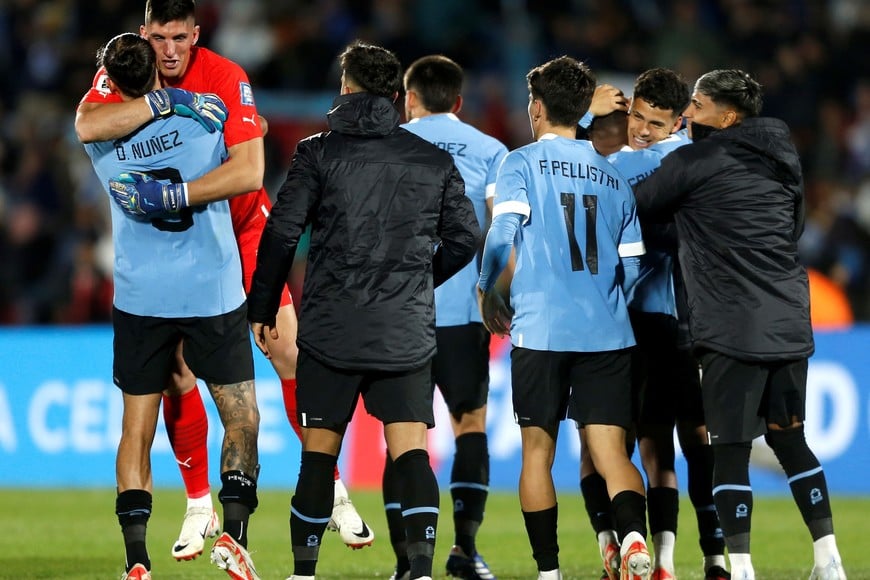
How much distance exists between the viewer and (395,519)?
7297 millimetres

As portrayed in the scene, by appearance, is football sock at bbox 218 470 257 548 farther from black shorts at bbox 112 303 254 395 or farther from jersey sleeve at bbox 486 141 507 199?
jersey sleeve at bbox 486 141 507 199

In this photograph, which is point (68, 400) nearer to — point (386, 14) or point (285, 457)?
point (285, 457)

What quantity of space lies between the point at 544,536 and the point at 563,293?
112 centimetres

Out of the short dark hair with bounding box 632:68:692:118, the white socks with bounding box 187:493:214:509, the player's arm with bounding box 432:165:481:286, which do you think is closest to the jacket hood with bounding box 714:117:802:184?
the short dark hair with bounding box 632:68:692:118

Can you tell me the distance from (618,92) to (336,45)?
1001 cm

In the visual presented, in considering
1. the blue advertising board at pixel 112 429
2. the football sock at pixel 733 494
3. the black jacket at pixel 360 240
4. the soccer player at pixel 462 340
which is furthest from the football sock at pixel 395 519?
the blue advertising board at pixel 112 429

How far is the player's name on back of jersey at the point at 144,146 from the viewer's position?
6.48 m

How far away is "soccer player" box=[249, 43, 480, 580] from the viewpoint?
611 centimetres

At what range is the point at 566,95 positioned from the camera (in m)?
6.51

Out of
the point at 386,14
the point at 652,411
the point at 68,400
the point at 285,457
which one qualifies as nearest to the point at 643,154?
the point at 652,411

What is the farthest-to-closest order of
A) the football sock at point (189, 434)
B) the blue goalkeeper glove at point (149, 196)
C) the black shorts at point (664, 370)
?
the football sock at point (189, 434), the black shorts at point (664, 370), the blue goalkeeper glove at point (149, 196)

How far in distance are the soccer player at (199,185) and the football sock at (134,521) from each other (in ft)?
0.78

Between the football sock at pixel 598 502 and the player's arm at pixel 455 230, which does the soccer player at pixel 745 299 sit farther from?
the player's arm at pixel 455 230

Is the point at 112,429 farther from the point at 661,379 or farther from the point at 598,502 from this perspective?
the point at 661,379
